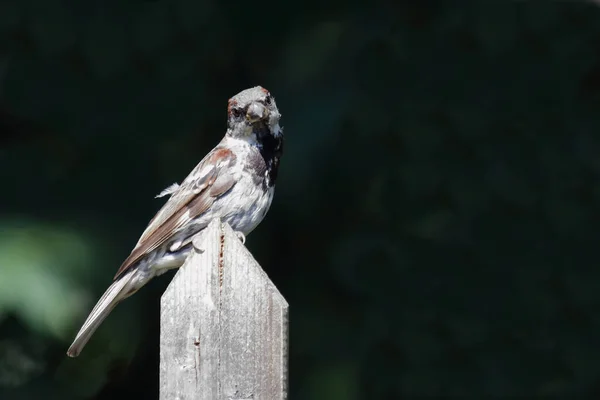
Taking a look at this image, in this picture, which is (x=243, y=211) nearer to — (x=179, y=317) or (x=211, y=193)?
(x=211, y=193)

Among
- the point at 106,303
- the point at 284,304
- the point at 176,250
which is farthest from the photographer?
the point at 176,250

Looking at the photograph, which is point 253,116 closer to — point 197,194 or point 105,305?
point 197,194

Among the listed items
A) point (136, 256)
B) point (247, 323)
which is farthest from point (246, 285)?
point (136, 256)

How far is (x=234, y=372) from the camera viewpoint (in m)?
1.39

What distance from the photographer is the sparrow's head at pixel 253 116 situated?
252cm

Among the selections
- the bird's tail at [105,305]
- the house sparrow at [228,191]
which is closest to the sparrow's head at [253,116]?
the house sparrow at [228,191]

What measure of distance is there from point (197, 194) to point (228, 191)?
0.37 ft

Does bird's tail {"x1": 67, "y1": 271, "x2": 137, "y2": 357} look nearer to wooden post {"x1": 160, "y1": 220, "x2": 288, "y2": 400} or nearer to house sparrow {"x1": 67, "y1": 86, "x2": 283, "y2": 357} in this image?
house sparrow {"x1": 67, "y1": 86, "x2": 283, "y2": 357}

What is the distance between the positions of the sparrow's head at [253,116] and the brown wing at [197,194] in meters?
0.09

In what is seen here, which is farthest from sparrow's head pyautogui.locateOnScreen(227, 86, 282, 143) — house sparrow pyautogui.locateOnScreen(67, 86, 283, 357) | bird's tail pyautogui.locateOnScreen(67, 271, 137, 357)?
bird's tail pyautogui.locateOnScreen(67, 271, 137, 357)

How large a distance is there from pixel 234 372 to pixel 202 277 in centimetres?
17

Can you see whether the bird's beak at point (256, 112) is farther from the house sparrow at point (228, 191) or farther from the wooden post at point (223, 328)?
the wooden post at point (223, 328)

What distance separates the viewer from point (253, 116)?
2.51m

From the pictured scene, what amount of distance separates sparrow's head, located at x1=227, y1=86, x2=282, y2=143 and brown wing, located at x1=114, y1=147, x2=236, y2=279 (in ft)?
0.29
